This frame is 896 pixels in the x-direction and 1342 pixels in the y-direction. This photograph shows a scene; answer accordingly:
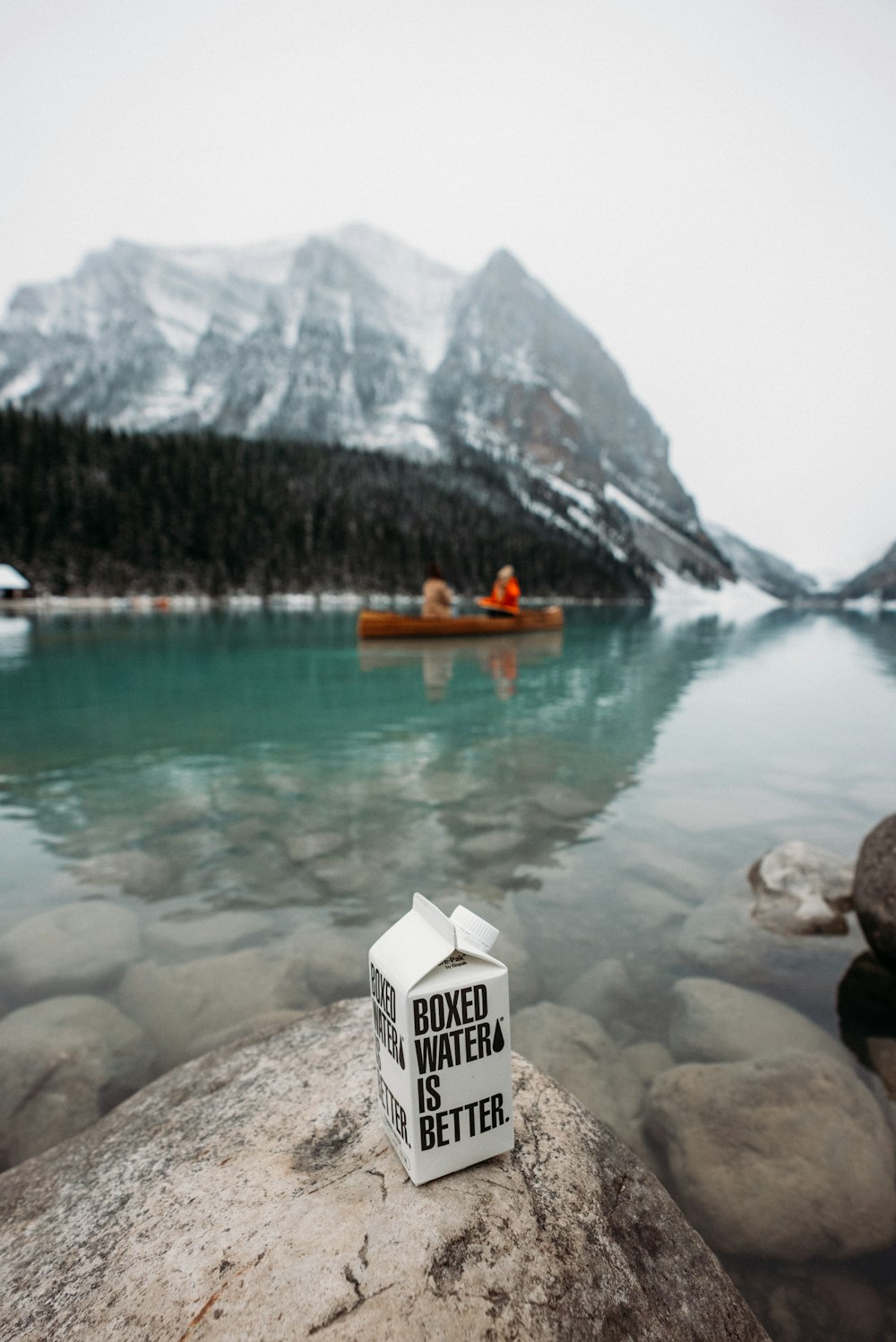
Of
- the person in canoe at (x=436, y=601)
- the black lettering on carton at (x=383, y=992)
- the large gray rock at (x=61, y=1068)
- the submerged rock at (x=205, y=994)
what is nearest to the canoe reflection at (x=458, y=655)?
the person in canoe at (x=436, y=601)

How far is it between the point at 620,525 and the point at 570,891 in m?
201

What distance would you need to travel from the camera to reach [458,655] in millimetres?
25484

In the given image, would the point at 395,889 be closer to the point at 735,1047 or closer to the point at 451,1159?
the point at 735,1047

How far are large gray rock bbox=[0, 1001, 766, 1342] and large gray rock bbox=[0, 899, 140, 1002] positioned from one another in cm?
235

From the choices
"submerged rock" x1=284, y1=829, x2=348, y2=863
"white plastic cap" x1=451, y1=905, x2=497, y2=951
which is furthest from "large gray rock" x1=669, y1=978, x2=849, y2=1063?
"submerged rock" x1=284, y1=829, x2=348, y2=863

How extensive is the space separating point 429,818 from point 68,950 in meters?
3.97

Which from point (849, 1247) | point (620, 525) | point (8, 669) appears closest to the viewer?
point (849, 1247)

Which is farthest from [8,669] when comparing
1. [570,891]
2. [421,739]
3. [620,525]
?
[620,525]

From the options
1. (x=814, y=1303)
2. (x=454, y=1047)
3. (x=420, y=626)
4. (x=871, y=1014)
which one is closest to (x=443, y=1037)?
(x=454, y=1047)

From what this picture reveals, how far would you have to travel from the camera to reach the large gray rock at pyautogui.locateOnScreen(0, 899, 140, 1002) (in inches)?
169

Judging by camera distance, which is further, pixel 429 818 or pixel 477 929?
pixel 429 818

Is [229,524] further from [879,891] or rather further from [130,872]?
[879,891]

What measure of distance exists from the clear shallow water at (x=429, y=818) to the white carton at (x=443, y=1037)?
1843 millimetres

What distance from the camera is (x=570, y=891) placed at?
5.65 m
